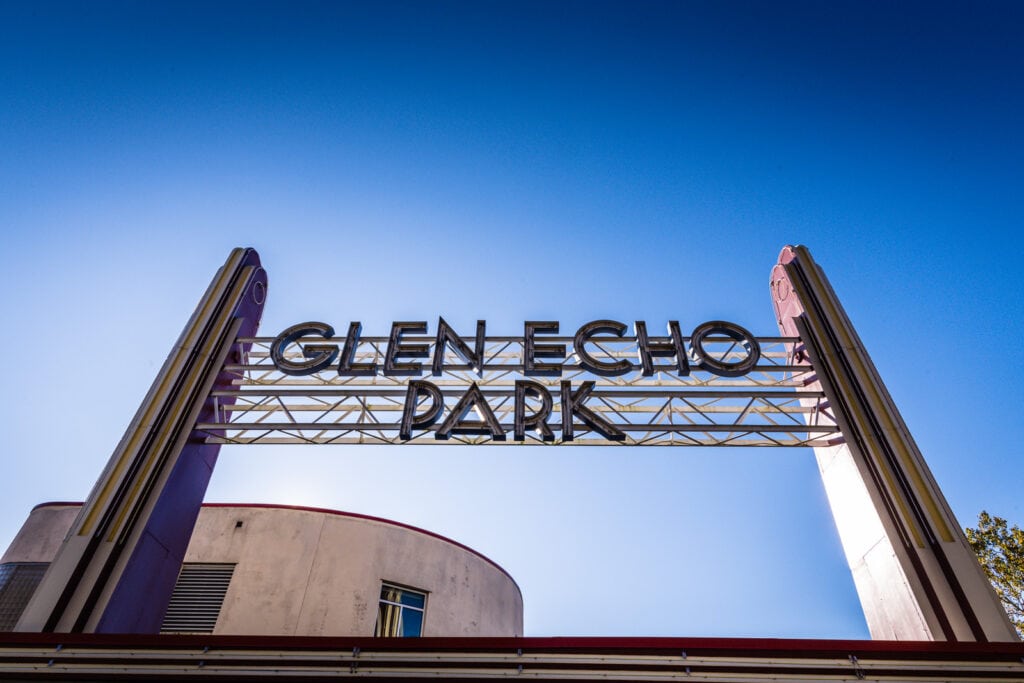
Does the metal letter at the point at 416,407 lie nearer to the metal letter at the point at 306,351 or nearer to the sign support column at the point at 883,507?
the metal letter at the point at 306,351

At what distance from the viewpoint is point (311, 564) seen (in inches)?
663

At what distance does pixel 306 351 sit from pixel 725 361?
32.3 feet

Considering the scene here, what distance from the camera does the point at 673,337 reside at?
15086 millimetres

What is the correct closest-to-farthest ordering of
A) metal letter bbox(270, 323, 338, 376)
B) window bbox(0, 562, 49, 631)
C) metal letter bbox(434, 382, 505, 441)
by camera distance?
1. metal letter bbox(434, 382, 505, 441)
2. metal letter bbox(270, 323, 338, 376)
3. window bbox(0, 562, 49, 631)

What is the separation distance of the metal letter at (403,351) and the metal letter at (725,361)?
632 cm

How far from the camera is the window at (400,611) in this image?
16.9 m

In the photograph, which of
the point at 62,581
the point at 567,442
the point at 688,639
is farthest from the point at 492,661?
the point at 62,581

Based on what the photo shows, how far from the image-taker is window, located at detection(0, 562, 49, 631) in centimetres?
1506

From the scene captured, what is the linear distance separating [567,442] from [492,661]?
21.8ft

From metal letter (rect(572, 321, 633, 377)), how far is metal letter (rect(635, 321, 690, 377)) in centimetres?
43

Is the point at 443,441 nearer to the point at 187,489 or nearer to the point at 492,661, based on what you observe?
the point at 187,489

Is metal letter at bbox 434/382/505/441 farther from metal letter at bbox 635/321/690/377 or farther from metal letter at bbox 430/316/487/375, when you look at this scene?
metal letter at bbox 635/321/690/377

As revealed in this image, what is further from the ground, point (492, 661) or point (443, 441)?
point (443, 441)

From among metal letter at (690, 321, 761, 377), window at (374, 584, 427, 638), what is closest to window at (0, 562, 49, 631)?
window at (374, 584, 427, 638)
